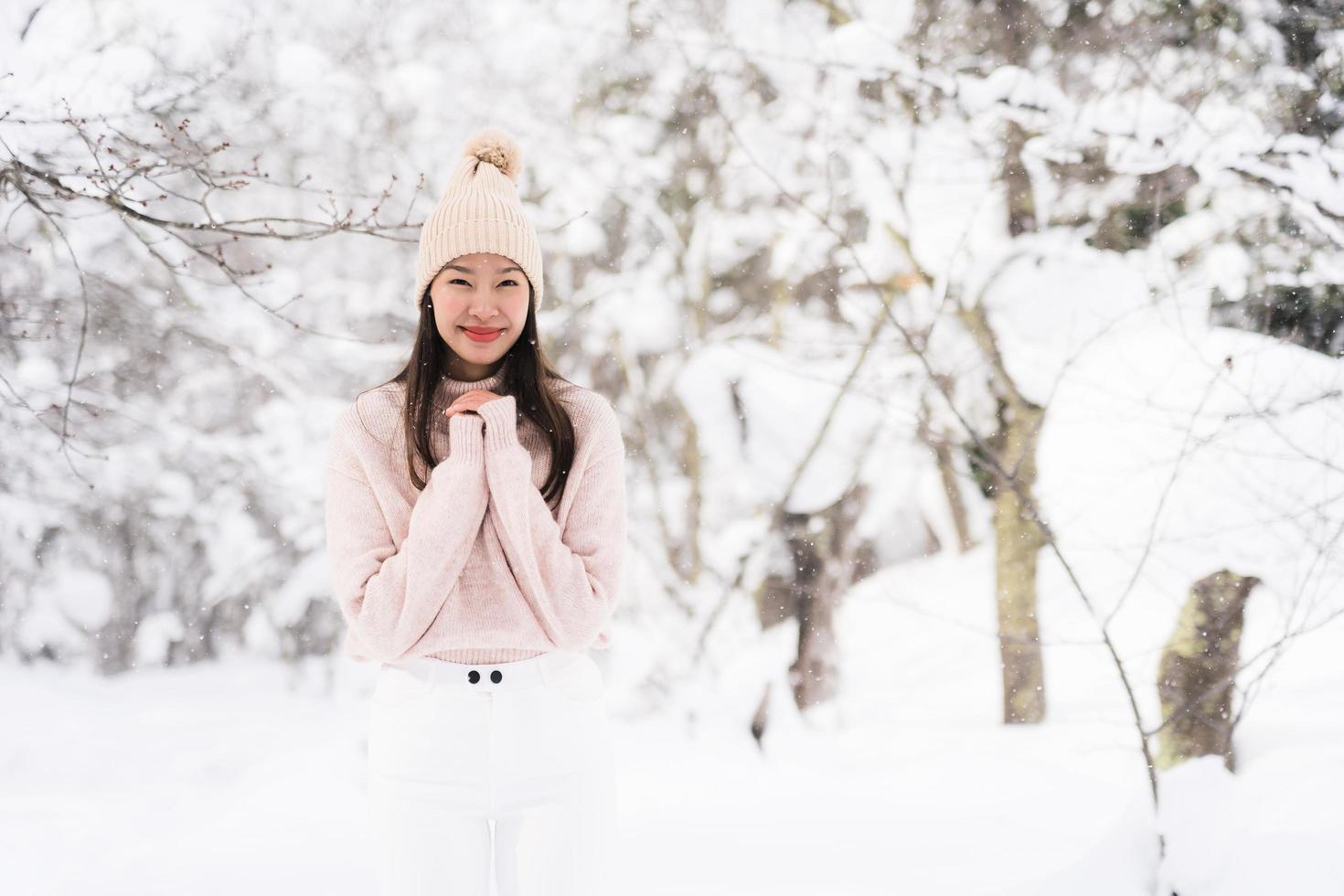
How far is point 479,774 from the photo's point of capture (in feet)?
4.59

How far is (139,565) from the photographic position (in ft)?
18.2

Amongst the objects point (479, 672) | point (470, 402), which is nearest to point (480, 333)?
point (470, 402)

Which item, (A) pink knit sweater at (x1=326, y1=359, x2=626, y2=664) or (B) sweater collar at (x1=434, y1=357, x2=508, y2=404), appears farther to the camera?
(B) sweater collar at (x1=434, y1=357, x2=508, y2=404)

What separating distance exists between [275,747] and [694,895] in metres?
2.24

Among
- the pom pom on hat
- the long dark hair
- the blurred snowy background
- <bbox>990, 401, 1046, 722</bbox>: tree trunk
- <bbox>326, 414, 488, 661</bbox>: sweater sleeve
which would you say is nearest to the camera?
<bbox>326, 414, 488, 661</bbox>: sweater sleeve

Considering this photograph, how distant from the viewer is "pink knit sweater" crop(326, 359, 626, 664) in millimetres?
1361

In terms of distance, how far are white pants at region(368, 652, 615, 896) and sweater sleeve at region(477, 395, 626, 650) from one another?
88mm

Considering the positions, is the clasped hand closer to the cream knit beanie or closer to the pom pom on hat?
the cream knit beanie

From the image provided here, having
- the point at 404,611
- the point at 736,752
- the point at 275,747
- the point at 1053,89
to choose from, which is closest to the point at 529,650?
the point at 404,611

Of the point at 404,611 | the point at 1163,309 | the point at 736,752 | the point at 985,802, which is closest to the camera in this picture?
the point at 404,611

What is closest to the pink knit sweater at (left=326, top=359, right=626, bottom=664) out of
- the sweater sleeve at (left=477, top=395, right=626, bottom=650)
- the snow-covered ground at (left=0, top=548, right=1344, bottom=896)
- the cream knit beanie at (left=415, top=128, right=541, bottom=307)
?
the sweater sleeve at (left=477, top=395, right=626, bottom=650)

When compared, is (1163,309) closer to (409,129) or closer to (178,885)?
(409,129)

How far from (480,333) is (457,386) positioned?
0.11 meters

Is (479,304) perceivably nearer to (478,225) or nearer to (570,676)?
(478,225)
